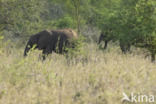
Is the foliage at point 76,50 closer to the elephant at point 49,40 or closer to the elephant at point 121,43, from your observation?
the elephant at point 49,40

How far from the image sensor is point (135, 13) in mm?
8969

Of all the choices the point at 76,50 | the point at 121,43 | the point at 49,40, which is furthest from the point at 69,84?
the point at 121,43

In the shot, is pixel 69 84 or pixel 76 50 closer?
pixel 69 84

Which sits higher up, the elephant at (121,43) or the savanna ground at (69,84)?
the savanna ground at (69,84)

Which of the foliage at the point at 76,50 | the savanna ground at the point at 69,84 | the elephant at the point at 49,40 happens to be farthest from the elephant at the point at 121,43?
the savanna ground at the point at 69,84

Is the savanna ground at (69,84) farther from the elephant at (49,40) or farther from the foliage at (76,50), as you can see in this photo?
the elephant at (49,40)

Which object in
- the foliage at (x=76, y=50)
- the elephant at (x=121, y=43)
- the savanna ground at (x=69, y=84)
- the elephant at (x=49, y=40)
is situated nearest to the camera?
the savanna ground at (x=69, y=84)

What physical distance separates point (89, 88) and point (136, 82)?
1167mm

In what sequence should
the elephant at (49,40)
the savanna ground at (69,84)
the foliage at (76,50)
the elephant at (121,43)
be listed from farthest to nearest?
the elephant at (121,43)
the elephant at (49,40)
the foliage at (76,50)
the savanna ground at (69,84)

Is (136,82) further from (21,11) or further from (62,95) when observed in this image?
(21,11)

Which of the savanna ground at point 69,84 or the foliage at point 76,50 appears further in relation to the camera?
the foliage at point 76,50

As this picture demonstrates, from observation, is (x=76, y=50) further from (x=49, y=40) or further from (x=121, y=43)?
(x=121, y=43)

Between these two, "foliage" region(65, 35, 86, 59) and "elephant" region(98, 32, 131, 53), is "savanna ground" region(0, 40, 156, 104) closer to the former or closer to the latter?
"foliage" region(65, 35, 86, 59)

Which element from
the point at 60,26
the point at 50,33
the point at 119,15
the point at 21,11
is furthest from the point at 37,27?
the point at 119,15
